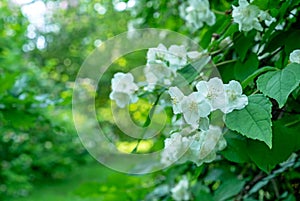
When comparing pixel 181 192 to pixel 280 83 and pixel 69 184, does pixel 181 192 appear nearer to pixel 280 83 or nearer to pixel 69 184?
pixel 280 83

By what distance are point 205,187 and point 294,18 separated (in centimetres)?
64

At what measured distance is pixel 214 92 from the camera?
638mm

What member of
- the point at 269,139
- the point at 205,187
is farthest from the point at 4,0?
the point at 269,139

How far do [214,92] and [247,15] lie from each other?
0.20m

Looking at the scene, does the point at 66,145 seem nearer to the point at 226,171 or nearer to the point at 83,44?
the point at 83,44

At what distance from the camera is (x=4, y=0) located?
388 cm

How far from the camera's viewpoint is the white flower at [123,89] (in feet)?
2.82

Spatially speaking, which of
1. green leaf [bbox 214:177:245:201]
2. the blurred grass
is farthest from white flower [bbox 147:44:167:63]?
the blurred grass

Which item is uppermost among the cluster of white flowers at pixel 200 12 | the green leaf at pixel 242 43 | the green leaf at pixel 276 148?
the cluster of white flowers at pixel 200 12

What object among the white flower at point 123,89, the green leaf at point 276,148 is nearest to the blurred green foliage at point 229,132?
→ the green leaf at point 276,148

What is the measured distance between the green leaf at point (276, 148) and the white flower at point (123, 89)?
25 cm

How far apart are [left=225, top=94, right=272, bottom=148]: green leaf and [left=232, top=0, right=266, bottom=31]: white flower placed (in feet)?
0.62

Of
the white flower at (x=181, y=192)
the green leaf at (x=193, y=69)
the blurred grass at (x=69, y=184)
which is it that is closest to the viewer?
the green leaf at (x=193, y=69)

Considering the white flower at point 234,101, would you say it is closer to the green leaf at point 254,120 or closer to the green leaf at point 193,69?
the green leaf at point 254,120
